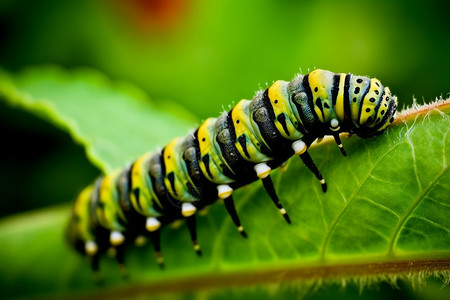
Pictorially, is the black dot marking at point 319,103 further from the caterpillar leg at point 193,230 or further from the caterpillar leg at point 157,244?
the caterpillar leg at point 157,244

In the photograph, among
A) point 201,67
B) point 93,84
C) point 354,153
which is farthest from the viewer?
point 201,67

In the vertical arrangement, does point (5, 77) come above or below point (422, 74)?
above

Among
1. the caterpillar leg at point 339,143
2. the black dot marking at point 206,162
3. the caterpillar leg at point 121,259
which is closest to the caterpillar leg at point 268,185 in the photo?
the black dot marking at point 206,162

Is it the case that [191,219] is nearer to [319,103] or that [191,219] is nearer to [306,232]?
[306,232]

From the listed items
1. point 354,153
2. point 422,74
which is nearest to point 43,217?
point 354,153

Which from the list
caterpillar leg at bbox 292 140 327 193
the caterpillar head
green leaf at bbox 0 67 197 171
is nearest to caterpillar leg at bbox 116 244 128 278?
green leaf at bbox 0 67 197 171

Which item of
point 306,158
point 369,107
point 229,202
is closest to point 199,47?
point 229,202

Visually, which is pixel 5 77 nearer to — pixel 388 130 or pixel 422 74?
pixel 388 130
